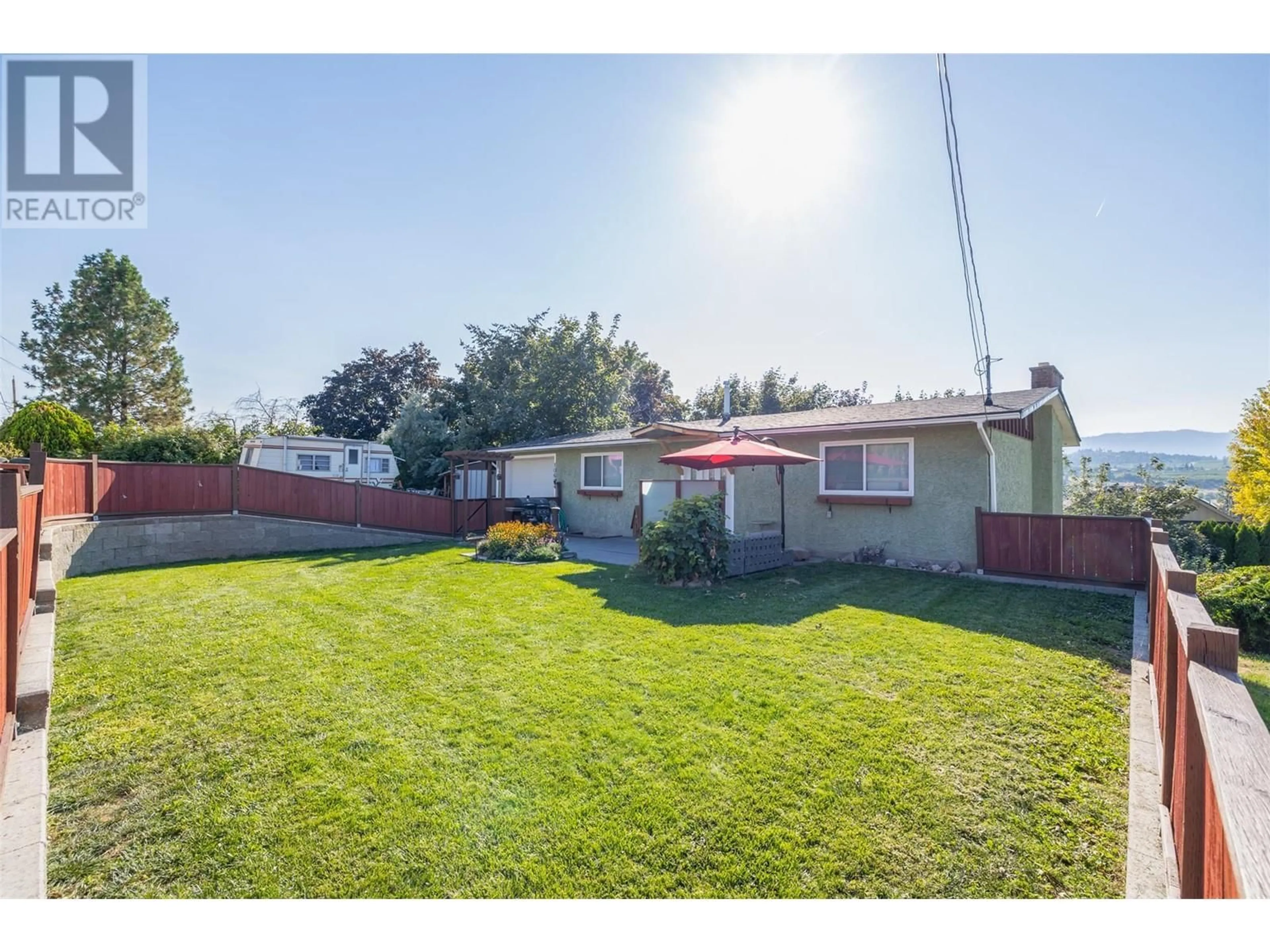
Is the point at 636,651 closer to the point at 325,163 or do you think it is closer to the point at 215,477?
the point at 325,163

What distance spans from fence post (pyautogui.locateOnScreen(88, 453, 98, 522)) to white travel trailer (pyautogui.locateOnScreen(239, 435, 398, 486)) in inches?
419

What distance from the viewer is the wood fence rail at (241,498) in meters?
9.97

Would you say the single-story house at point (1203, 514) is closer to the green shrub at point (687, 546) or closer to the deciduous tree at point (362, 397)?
the green shrub at point (687, 546)

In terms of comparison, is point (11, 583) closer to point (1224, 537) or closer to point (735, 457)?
point (735, 457)

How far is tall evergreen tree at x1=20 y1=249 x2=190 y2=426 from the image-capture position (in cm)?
2223

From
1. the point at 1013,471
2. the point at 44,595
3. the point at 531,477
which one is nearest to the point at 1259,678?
the point at 1013,471

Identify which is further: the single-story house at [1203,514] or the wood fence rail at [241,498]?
the single-story house at [1203,514]

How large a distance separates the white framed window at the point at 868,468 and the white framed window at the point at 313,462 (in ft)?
67.9

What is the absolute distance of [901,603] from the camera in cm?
708

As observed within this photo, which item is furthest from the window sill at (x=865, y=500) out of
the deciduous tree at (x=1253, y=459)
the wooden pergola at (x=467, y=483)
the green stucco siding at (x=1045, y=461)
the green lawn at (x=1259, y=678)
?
the deciduous tree at (x=1253, y=459)

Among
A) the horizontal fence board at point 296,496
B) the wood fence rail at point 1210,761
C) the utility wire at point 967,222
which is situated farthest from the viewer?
the horizontal fence board at point 296,496

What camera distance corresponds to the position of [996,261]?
30.5 feet
